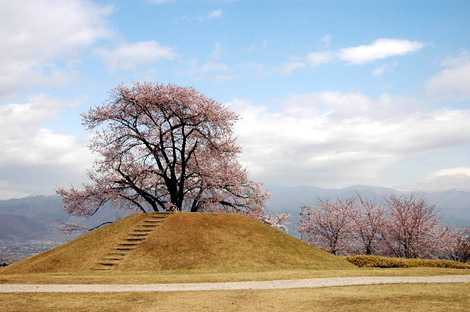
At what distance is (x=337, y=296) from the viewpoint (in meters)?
17.8

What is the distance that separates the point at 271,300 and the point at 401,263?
76.9 feet

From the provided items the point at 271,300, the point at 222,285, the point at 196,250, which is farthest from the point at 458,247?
the point at 271,300

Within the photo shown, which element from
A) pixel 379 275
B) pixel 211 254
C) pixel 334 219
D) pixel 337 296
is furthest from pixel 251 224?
pixel 334 219

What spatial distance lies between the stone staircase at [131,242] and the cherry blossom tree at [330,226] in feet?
116

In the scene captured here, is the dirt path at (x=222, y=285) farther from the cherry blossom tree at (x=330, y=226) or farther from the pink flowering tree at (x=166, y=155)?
the cherry blossom tree at (x=330, y=226)

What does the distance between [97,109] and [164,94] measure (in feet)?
22.9

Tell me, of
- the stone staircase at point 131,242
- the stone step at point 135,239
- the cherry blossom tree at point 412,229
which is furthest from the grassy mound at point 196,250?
the cherry blossom tree at point 412,229

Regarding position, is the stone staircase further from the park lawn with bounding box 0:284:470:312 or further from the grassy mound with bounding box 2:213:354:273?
the park lawn with bounding box 0:284:470:312

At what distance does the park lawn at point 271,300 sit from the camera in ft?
51.7

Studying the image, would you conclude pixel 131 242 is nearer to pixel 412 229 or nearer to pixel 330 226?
pixel 330 226

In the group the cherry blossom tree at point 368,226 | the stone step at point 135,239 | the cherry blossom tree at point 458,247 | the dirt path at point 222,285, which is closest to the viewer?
the dirt path at point 222,285

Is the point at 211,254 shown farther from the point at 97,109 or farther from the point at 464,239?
the point at 464,239

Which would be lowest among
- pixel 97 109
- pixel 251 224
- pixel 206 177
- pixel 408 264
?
pixel 408 264

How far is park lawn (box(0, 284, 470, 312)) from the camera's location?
620 inches
